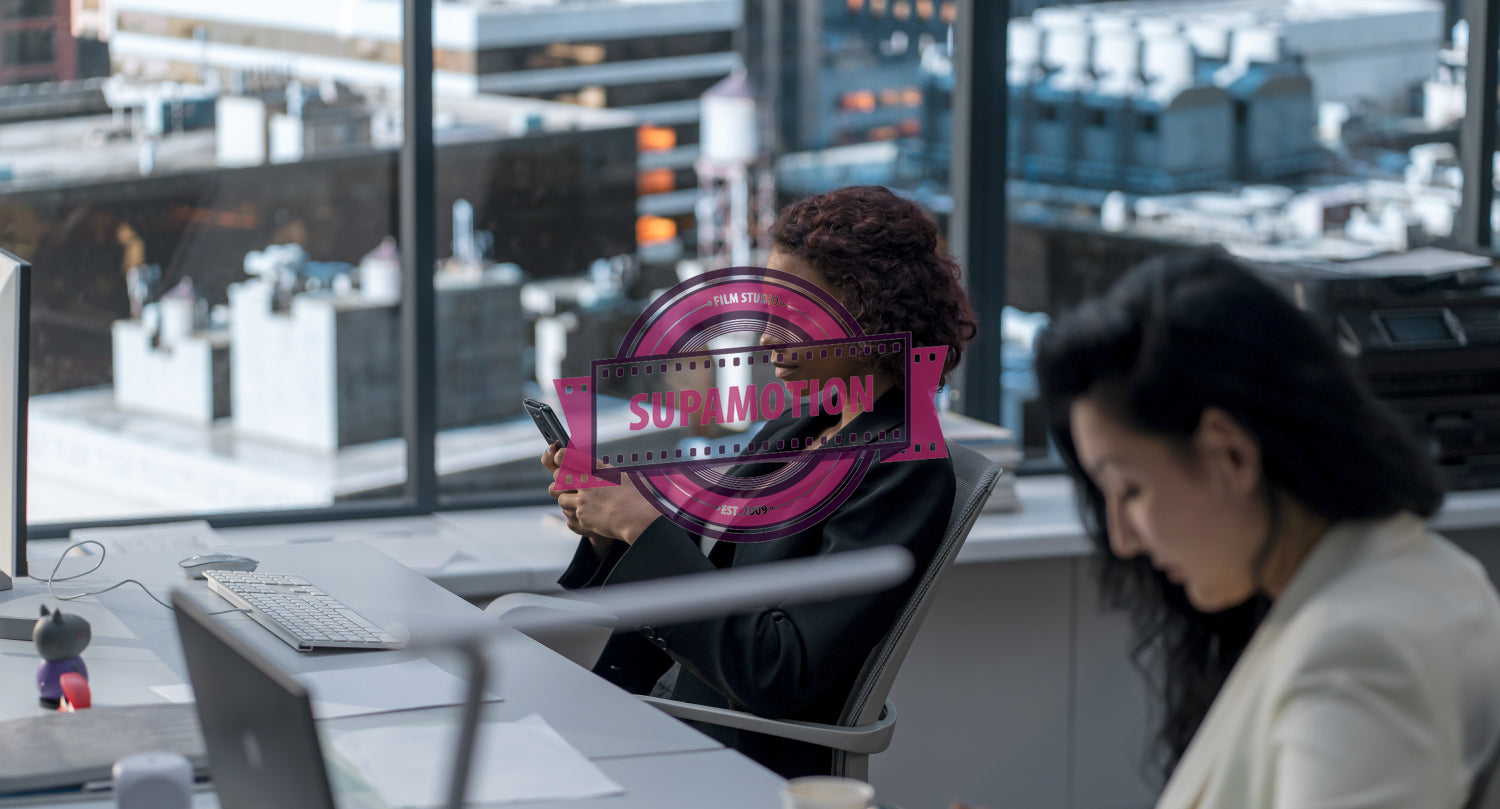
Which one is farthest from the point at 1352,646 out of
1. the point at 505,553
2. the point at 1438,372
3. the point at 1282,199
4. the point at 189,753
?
the point at 1282,199

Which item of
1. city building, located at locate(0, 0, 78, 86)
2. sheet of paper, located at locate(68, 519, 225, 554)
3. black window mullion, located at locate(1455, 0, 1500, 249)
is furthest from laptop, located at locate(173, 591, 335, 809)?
black window mullion, located at locate(1455, 0, 1500, 249)

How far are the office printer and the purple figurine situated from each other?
2.22m

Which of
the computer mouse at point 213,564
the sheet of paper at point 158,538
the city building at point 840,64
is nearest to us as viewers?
the computer mouse at point 213,564

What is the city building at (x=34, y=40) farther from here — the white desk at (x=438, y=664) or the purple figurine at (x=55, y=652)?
the purple figurine at (x=55, y=652)

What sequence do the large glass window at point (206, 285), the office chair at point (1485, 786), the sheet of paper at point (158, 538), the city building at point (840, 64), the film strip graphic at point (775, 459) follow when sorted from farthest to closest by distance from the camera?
1. the city building at point (840, 64)
2. the large glass window at point (206, 285)
3. the sheet of paper at point (158, 538)
4. the film strip graphic at point (775, 459)
5. the office chair at point (1485, 786)

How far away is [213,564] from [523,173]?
3.94 ft

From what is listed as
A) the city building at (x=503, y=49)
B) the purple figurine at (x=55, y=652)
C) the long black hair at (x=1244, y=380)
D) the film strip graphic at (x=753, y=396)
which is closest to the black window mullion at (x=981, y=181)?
the city building at (x=503, y=49)

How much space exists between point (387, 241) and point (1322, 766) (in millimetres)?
2399

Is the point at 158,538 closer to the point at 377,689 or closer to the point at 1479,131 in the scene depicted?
the point at 377,689

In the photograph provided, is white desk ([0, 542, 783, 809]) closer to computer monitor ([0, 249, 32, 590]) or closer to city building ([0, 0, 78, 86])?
computer monitor ([0, 249, 32, 590])

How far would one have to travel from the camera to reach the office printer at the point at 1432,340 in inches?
116

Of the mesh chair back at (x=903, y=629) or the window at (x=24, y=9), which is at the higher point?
the window at (x=24, y=9)

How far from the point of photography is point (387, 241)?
3.01 metres

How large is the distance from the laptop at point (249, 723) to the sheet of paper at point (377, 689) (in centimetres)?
38
